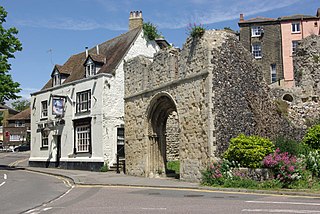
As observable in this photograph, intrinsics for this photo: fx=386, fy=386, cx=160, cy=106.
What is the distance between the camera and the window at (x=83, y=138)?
27.1 metres

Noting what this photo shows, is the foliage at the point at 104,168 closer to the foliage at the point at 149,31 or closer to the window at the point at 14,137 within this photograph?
the foliage at the point at 149,31

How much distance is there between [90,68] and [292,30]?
27085 millimetres

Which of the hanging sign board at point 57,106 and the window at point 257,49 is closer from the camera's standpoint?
the hanging sign board at point 57,106

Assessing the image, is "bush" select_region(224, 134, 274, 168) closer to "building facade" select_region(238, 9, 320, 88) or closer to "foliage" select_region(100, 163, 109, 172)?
"foliage" select_region(100, 163, 109, 172)

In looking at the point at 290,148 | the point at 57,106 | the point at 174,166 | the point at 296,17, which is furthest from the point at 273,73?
the point at 290,148

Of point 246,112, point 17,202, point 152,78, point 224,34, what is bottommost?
point 17,202

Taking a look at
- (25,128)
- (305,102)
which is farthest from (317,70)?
(25,128)

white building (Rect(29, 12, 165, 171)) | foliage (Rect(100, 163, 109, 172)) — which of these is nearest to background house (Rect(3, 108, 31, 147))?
white building (Rect(29, 12, 165, 171))

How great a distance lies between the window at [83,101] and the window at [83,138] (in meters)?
1.24

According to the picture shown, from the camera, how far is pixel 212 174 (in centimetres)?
1522

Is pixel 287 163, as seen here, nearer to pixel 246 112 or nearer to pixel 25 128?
pixel 246 112

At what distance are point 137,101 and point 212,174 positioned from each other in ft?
24.6

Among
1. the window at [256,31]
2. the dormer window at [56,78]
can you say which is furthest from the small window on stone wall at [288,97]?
the window at [256,31]

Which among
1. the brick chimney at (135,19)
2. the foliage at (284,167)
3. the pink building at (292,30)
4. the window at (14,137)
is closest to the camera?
the foliage at (284,167)
